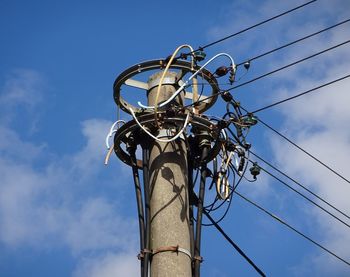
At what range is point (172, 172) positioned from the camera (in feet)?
26.8

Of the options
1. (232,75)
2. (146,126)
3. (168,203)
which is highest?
(232,75)

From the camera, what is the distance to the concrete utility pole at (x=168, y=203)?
7.38 meters

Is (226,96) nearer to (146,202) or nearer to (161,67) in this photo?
(161,67)

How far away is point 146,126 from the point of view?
8484mm

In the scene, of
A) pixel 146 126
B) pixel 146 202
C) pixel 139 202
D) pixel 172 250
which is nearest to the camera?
pixel 172 250

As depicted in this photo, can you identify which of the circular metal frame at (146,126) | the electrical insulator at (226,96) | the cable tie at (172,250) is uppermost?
the electrical insulator at (226,96)

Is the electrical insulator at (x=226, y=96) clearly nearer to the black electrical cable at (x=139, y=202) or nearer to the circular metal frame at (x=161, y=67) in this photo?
the circular metal frame at (x=161, y=67)

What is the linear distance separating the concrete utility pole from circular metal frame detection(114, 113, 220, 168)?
183 mm

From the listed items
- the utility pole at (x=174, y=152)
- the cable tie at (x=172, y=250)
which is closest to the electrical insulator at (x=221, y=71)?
the utility pole at (x=174, y=152)

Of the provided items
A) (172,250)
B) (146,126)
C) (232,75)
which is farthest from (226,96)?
(172,250)

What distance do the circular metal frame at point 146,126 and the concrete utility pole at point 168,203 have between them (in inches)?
7.2

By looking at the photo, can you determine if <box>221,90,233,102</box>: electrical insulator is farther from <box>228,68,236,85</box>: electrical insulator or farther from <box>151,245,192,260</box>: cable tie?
<box>151,245,192,260</box>: cable tie

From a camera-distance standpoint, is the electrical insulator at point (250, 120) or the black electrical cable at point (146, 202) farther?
the electrical insulator at point (250, 120)

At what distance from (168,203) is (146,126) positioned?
114 centimetres
